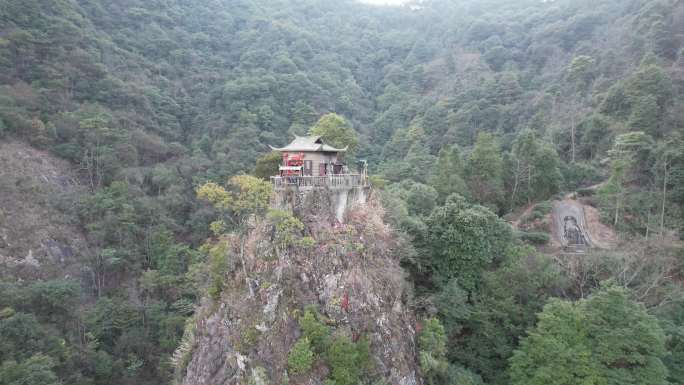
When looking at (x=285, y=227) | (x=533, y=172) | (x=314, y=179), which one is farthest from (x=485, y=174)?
(x=285, y=227)

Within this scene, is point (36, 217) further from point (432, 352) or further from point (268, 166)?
point (432, 352)

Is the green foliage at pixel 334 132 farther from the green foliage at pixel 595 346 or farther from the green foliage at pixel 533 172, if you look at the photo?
the green foliage at pixel 595 346

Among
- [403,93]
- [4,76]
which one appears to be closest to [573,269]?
[403,93]

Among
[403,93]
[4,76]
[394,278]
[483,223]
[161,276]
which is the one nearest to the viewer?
[394,278]

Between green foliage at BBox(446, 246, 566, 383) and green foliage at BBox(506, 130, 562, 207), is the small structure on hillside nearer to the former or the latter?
green foliage at BBox(446, 246, 566, 383)

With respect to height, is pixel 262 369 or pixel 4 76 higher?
pixel 4 76

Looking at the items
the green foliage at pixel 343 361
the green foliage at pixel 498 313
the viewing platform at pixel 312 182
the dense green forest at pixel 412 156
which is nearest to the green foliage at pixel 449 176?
the dense green forest at pixel 412 156

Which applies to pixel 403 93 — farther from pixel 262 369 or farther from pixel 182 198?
pixel 262 369
